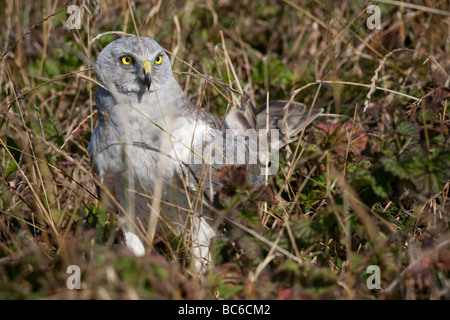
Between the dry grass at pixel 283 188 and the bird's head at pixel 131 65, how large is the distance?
123 mm

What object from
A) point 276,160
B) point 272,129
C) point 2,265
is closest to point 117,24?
point 272,129

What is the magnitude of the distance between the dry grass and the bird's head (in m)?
0.12

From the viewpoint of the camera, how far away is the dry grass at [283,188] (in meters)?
2.23

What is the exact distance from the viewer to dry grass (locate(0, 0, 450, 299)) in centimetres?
223

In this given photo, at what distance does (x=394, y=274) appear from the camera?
7.70 ft

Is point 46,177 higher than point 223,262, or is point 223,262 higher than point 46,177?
point 46,177

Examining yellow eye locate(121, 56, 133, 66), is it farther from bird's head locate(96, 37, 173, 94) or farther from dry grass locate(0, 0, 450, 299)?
dry grass locate(0, 0, 450, 299)

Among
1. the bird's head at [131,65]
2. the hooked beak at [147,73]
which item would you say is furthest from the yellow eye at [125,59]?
the hooked beak at [147,73]

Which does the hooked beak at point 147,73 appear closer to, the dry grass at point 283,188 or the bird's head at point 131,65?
the bird's head at point 131,65

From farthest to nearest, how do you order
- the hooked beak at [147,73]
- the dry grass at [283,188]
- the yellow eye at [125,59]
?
the yellow eye at [125,59], the hooked beak at [147,73], the dry grass at [283,188]

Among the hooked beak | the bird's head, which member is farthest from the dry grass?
the hooked beak

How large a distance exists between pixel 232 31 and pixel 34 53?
198 cm

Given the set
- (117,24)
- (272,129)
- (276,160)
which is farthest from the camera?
(117,24)

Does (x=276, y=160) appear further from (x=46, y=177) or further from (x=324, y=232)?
(x=46, y=177)
